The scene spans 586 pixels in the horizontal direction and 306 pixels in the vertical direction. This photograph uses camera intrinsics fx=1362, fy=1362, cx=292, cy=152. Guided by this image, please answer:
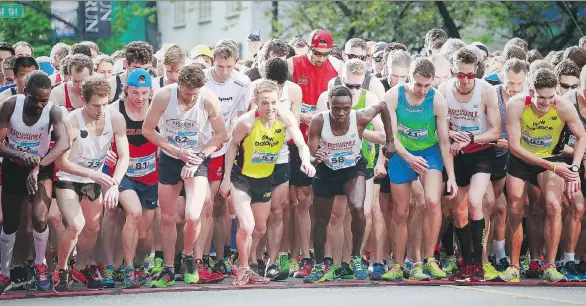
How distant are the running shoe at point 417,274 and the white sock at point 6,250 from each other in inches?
156

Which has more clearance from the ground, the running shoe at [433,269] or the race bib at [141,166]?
the race bib at [141,166]

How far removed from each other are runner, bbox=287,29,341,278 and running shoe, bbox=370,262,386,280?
666mm

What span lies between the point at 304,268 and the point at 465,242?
1678mm

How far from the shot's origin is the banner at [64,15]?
3453cm

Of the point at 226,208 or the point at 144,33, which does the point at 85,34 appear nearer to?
the point at 226,208

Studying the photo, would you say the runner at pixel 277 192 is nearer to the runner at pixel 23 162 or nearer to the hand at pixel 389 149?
the hand at pixel 389 149

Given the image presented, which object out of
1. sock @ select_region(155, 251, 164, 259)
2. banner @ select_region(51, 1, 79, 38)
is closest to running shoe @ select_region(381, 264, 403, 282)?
sock @ select_region(155, 251, 164, 259)

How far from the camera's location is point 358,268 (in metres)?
13.6

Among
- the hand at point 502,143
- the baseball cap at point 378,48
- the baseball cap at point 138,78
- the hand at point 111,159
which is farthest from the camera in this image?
the baseball cap at point 378,48

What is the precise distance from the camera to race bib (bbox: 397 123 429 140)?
13.8m

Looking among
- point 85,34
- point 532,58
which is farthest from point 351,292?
point 85,34

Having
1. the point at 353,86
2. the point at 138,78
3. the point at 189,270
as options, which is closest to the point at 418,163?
the point at 353,86

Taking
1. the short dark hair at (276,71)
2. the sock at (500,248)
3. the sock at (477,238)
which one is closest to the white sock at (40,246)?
the short dark hair at (276,71)

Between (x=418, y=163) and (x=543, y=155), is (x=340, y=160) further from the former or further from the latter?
(x=543, y=155)
